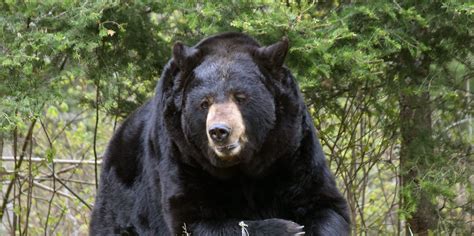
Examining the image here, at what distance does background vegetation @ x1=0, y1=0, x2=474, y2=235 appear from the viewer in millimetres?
6719

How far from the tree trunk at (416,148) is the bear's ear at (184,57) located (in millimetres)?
2755

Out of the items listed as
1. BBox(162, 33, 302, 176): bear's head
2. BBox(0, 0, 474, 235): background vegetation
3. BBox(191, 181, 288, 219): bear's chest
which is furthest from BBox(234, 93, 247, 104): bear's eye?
BBox(0, 0, 474, 235): background vegetation

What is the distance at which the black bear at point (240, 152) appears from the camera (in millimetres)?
5020

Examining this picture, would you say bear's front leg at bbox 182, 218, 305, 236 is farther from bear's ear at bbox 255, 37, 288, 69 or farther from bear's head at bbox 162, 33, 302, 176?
bear's ear at bbox 255, 37, 288, 69

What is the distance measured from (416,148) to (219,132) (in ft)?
12.4

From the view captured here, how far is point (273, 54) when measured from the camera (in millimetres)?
5254

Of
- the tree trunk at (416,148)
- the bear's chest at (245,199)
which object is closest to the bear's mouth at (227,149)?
the bear's chest at (245,199)

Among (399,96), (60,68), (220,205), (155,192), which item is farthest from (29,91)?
(399,96)

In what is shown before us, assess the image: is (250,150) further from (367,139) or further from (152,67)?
(367,139)

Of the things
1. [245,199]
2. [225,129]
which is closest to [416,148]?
[245,199]

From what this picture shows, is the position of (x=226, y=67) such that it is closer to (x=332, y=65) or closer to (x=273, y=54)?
(x=273, y=54)

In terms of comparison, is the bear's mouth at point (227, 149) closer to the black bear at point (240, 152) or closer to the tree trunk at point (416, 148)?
the black bear at point (240, 152)

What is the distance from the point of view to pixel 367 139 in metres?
9.12

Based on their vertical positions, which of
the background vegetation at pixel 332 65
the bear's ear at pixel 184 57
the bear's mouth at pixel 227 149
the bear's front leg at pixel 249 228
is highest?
the background vegetation at pixel 332 65
